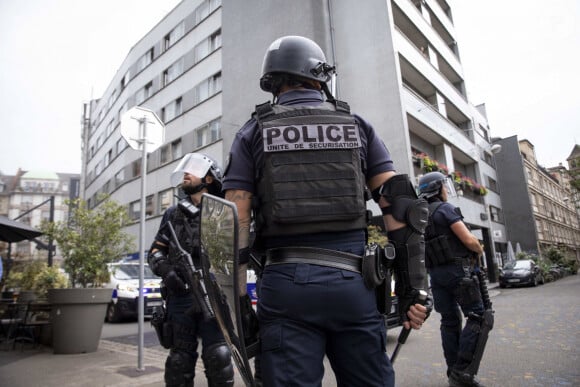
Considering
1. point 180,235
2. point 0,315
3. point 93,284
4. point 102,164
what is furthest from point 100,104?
point 180,235

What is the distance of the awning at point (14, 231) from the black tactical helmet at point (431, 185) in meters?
6.44

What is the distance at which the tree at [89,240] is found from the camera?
6.61 meters

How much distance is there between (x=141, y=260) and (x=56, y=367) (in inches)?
72.0

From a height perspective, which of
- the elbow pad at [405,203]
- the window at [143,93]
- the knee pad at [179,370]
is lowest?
the knee pad at [179,370]

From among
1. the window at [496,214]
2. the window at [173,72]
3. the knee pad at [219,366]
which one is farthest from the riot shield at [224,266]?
the window at [496,214]

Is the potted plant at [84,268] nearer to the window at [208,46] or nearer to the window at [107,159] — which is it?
the window at [208,46]

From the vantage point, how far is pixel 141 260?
5148mm

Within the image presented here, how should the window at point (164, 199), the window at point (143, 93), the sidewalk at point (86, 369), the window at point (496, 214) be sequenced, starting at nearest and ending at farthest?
the sidewalk at point (86, 369), the window at point (164, 199), the window at point (143, 93), the window at point (496, 214)

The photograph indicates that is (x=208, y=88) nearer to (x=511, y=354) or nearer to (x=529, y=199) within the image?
(x=511, y=354)

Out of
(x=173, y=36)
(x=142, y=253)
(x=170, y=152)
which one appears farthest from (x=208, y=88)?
(x=142, y=253)

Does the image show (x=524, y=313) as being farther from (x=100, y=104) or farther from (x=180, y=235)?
(x=100, y=104)

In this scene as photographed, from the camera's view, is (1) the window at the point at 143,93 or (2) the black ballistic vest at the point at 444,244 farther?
(1) the window at the point at 143,93

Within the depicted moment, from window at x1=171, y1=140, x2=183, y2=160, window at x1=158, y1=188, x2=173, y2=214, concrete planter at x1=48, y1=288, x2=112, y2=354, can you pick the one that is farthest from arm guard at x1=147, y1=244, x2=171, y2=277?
window at x1=171, y1=140, x2=183, y2=160

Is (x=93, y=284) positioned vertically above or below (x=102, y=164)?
below
